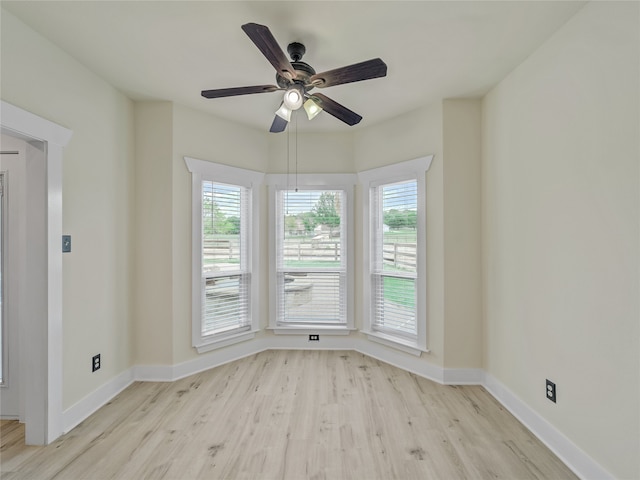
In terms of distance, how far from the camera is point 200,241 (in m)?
3.39

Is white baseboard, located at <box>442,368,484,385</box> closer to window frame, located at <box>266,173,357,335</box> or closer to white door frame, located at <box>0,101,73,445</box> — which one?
window frame, located at <box>266,173,357,335</box>

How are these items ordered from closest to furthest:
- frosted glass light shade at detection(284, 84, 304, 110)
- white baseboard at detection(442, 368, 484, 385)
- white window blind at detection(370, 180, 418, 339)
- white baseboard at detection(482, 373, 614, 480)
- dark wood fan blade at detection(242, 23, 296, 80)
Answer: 1. dark wood fan blade at detection(242, 23, 296, 80)
2. white baseboard at detection(482, 373, 614, 480)
3. frosted glass light shade at detection(284, 84, 304, 110)
4. white baseboard at detection(442, 368, 484, 385)
5. white window blind at detection(370, 180, 418, 339)

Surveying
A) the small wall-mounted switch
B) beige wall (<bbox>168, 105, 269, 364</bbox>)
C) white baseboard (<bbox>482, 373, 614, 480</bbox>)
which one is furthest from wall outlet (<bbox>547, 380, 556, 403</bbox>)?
the small wall-mounted switch

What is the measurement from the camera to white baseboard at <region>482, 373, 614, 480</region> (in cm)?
184

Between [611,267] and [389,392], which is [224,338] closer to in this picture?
[389,392]

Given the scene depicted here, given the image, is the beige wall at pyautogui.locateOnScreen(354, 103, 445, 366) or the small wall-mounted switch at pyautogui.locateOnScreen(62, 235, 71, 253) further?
the beige wall at pyautogui.locateOnScreen(354, 103, 445, 366)

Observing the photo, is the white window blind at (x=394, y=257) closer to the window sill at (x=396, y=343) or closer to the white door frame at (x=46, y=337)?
the window sill at (x=396, y=343)

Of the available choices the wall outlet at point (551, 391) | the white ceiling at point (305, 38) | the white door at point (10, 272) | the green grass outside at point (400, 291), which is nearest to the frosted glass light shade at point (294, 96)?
the white ceiling at point (305, 38)

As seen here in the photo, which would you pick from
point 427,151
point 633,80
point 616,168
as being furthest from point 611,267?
point 427,151

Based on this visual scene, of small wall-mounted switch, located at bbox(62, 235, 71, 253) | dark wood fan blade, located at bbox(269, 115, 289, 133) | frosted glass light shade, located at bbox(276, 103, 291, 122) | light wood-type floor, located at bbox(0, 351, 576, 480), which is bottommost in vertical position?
light wood-type floor, located at bbox(0, 351, 576, 480)

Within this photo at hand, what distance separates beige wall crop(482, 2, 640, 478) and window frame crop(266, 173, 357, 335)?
168cm

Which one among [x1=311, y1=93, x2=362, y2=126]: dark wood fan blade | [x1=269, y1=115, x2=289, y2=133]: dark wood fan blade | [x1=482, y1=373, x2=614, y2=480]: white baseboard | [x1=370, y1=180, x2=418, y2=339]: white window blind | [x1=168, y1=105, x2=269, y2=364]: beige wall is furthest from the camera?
[x1=370, y1=180, x2=418, y2=339]: white window blind

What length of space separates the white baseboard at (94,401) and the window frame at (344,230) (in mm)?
1615

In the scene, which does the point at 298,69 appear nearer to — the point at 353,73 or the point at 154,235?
the point at 353,73
